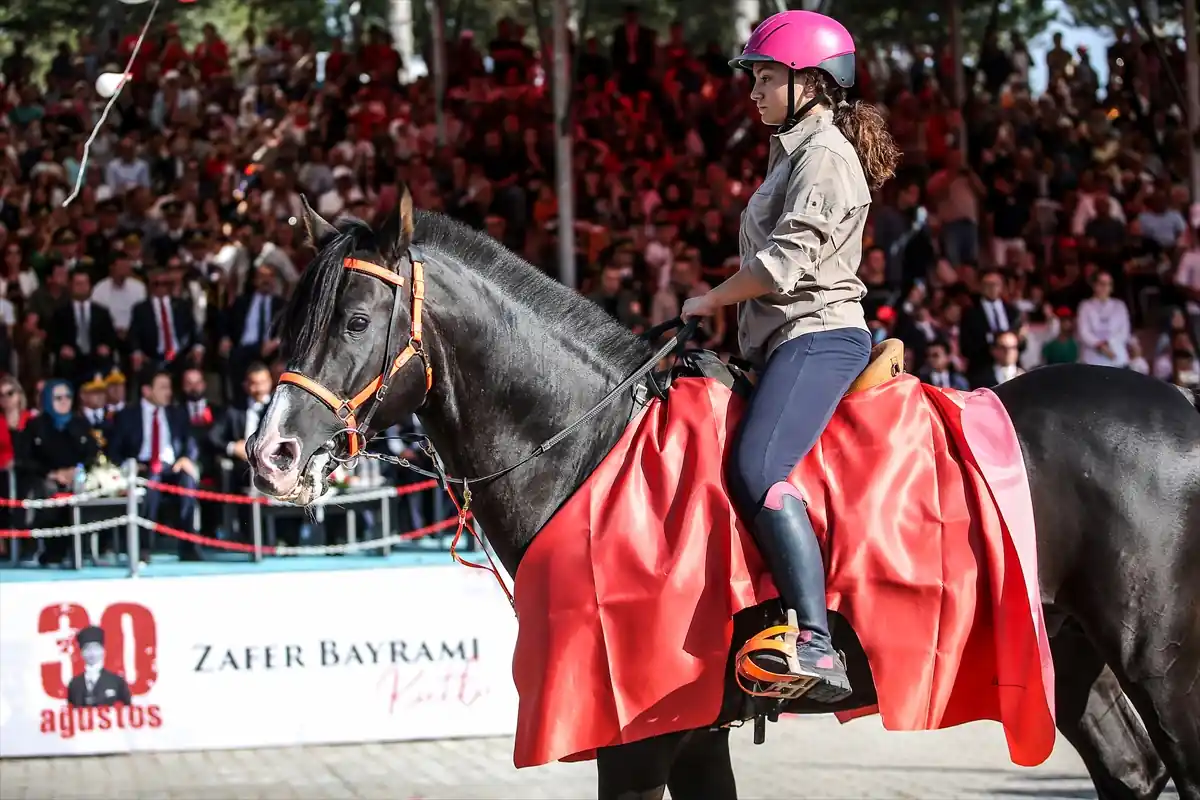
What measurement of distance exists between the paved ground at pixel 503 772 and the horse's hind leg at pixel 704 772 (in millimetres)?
2590

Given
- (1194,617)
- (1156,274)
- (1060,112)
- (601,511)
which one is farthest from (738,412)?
(1060,112)

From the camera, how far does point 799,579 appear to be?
3.93 metres

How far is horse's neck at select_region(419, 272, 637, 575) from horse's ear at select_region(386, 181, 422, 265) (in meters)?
0.18

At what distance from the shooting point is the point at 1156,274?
46.2 ft

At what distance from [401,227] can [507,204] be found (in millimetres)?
10144

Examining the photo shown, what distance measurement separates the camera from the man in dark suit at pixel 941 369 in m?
11.7

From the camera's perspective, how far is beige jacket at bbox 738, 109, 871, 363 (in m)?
4.03

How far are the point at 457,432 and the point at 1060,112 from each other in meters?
14.4

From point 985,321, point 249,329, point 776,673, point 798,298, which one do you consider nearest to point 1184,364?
point 985,321

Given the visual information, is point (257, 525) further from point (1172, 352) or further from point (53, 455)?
point (1172, 352)

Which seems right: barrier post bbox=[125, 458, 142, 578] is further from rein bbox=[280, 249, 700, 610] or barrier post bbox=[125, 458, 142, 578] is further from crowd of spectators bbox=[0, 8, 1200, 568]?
rein bbox=[280, 249, 700, 610]

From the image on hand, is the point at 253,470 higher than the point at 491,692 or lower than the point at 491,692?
higher

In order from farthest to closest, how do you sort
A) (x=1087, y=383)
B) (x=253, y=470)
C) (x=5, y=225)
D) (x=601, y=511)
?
(x=5, y=225)
(x=1087, y=383)
(x=601, y=511)
(x=253, y=470)

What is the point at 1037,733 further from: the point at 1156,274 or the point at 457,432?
the point at 1156,274
